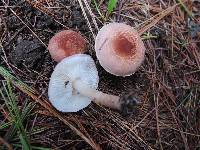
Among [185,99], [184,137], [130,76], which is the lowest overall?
[184,137]

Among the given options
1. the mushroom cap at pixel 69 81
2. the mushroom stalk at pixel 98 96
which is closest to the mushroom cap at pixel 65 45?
the mushroom cap at pixel 69 81

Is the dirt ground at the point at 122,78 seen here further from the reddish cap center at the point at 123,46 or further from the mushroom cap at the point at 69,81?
the reddish cap center at the point at 123,46

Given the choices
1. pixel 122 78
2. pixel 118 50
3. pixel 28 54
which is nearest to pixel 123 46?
pixel 118 50

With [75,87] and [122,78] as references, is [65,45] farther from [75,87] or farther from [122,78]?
[122,78]

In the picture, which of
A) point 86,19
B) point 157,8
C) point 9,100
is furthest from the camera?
point 157,8

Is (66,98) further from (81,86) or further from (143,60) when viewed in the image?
(143,60)

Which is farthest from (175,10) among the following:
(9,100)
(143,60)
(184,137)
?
(9,100)

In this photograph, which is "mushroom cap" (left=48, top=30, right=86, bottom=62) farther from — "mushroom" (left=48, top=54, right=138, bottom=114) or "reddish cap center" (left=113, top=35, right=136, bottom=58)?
"reddish cap center" (left=113, top=35, right=136, bottom=58)
